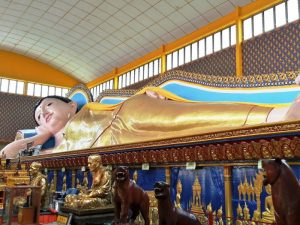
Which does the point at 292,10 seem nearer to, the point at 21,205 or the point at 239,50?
the point at 239,50

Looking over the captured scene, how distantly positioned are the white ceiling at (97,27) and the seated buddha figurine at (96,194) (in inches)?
256

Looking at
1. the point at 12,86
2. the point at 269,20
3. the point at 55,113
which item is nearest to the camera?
the point at 269,20

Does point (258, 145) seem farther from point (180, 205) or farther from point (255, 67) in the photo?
point (255, 67)

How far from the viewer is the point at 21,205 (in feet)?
14.3

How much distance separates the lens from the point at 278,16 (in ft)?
26.7

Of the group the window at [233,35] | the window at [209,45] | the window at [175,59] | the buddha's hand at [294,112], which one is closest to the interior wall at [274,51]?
the window at [233,35]

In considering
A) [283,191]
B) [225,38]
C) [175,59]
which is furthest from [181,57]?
[283,191]

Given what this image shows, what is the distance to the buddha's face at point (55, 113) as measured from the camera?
9.70 metres

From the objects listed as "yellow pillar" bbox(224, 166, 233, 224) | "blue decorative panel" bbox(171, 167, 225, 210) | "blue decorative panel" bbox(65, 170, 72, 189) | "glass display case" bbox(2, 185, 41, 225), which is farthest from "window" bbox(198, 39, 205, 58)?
"glass display case" bbox(2, 185, 41, 225)

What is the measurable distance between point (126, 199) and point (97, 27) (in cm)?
1040

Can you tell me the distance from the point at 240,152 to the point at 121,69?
460 inches

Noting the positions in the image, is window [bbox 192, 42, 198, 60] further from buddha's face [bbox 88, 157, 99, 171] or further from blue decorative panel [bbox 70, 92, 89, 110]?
buddha's face [bbox 88, 157, 99, 171]

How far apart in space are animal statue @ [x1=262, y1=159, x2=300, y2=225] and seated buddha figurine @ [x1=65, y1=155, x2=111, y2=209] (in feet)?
8.72

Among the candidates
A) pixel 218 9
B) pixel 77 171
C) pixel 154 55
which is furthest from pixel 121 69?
pixel 77 171
